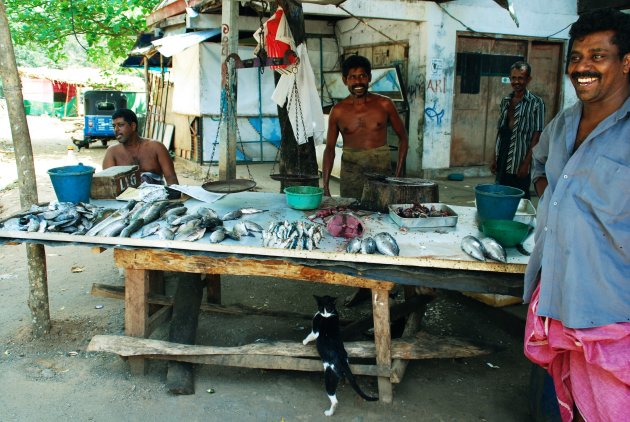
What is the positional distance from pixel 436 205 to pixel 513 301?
1483mm

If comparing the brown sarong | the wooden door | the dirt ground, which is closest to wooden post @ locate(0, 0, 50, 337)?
the dirt ground

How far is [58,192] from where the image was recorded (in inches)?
153

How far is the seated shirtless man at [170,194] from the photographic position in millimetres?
3512

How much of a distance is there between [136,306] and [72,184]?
1058 mm

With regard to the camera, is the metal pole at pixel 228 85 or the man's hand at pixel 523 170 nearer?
the metal pole at pixel 228 85

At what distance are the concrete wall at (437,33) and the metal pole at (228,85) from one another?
14.8 ft

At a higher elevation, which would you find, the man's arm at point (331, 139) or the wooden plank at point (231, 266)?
the man's arm at point (331, 139)

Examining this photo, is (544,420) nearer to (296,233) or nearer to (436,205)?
(436,205)

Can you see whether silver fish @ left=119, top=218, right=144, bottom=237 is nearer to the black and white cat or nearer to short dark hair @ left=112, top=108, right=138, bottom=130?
the black and white cat

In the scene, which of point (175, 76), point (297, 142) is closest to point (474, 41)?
point (297, 142)

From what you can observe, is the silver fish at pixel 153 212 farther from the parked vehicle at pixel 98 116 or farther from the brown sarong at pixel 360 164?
the parked vehicle at pixel 98 116

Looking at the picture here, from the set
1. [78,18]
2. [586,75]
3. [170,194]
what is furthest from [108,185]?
[78,18]

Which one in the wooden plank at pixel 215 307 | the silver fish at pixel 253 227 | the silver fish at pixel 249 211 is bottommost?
the wooden plank at pixel 215 307

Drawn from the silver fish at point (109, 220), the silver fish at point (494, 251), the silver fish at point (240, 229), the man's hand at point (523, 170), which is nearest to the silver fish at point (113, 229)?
the silver fish at point (109, 220)
